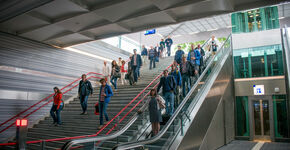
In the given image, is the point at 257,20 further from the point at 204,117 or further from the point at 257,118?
the point at 204,117

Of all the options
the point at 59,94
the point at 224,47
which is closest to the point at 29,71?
Result: the point at 59,94

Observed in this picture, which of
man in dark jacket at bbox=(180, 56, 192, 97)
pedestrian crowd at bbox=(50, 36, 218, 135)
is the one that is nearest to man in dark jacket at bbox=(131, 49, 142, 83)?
pedestrian crowd at bbox=(50, 36, 218, 135)

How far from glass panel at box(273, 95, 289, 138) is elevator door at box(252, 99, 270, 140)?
44 cm

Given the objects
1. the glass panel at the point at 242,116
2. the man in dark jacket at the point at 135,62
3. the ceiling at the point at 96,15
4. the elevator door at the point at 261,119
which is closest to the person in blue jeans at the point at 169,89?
the ceiling at the point at 96,15

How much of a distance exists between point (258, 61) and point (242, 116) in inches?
141

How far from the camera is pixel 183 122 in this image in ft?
21.8

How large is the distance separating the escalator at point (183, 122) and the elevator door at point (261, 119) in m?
4.65

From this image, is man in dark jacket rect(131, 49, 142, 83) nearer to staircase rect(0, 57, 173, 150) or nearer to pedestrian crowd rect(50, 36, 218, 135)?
pedestrian crowd rect(50, 36, 218, 135)

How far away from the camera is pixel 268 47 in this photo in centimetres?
1454

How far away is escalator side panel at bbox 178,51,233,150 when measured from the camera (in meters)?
6.79

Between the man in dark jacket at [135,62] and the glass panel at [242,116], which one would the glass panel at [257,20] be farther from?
the man in dark jacket at [135,62]

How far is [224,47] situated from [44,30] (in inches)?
374

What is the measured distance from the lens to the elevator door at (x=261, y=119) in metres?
13.7

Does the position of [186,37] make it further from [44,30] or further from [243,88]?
[44,30]
